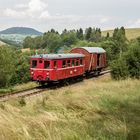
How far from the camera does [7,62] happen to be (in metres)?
39.0

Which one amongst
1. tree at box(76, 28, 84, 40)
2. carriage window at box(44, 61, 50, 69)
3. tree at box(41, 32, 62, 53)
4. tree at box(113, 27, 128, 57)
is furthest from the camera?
tree at box(76, 28, 84, 40)

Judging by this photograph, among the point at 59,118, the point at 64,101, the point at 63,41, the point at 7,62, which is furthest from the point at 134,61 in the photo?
the point at 63,41

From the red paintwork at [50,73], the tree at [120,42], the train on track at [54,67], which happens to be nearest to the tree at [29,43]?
the tree at [120,42]

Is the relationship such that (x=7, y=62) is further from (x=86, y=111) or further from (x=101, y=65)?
(x=86, y=111)

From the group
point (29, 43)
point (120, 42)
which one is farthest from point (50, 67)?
point (29, 43)

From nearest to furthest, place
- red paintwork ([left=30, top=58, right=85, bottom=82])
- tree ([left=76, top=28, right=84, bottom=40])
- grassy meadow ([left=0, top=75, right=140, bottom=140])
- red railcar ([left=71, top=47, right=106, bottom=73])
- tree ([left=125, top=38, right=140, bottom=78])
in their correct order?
1. grassy meadow ([left=0, top=75, right=140, bottom=140])
2. red paintwork ([left=30, top=58, right=85, bottom=82])
3. tree ([left=125, top=38, right=140, bottom=78])
4. red railcar ([left=71, top=47, right=106, bottom=73])
5. tree ([left=76, top=28, right=84, bottom=40])

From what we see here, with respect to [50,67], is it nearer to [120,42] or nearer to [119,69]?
[119,69]

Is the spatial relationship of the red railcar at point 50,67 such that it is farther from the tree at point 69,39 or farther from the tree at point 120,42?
the tree at point 69,39

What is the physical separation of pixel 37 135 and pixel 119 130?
1867mm

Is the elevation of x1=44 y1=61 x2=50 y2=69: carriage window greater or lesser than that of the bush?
greater

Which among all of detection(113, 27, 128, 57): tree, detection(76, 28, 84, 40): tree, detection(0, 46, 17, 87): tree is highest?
detection(76, 28, 84, 40): tree

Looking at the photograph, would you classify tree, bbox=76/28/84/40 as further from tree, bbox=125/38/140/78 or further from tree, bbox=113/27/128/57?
tree, bbox=125/38/140/78

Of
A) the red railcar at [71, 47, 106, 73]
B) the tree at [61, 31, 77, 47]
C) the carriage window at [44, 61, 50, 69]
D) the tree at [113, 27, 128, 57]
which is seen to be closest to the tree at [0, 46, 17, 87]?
the red railcar at [71, 47, 106, 73]

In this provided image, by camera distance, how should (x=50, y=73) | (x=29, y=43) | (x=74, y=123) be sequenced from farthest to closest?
(x=29, y=43), (x=50, y=73), (x=74, y=123)
